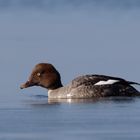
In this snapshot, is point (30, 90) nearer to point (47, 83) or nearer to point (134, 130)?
point (47, 83)

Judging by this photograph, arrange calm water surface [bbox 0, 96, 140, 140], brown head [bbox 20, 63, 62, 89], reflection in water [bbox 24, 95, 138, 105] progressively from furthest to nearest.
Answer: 1. brown head [bbox 20, 63, 62, 89]
2. reflection in water [bbox 24, 95, 138, 105]
3. calm water surface [bbox 0, 96, 140, 140]

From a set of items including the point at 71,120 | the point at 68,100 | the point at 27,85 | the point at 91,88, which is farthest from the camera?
the point at 27,85

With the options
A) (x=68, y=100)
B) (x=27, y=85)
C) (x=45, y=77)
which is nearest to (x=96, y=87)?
(x=68, y=100)

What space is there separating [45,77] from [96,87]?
1040 mm

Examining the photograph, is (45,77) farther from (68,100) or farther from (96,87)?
(68,100)

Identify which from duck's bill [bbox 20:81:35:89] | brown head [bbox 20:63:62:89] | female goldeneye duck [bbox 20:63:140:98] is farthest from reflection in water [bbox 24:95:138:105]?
brown head [bbox 20:63:62:89]

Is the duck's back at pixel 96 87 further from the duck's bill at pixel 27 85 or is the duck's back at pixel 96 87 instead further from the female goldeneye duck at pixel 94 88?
the duck's bill at pixel 27 85

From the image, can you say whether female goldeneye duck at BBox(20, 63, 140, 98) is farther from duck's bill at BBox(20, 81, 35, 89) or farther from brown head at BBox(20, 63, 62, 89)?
brown head at BBox(20, 63, 62, 89)

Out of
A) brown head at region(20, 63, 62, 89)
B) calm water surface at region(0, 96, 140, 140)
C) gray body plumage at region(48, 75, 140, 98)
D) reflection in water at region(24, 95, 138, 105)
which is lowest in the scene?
calm water surface at region(0, 96, 140, 140)

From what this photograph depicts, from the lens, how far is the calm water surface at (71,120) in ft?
41.9

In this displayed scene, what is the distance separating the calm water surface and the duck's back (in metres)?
1.01

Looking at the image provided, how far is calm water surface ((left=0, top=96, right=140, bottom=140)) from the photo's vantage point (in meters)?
12.8

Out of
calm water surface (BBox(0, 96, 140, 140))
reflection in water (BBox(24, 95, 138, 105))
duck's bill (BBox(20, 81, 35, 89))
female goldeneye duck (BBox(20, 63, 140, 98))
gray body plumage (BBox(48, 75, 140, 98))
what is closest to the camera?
calm water surface (BBox(0, 96, 140, 140))

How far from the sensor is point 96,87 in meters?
18.6
